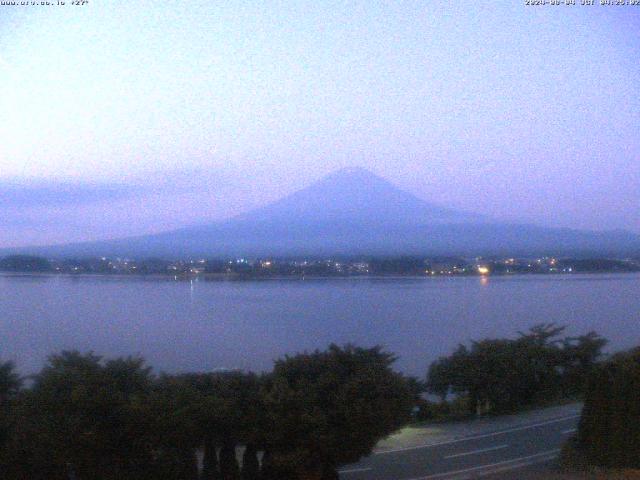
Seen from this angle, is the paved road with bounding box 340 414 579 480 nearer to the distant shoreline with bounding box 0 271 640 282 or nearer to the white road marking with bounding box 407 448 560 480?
the white road marking with bounding box 407 448 560 480

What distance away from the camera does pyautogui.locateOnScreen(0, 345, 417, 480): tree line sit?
8.24m

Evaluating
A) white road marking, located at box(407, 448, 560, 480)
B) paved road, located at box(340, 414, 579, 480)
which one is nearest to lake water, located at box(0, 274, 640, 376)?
paved road, located at box(340, 414, 579, 480)

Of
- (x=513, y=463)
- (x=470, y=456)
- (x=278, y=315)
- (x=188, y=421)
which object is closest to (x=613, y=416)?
(x=513, y=463)

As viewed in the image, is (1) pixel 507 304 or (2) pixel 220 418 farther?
(1) pixel 507 304

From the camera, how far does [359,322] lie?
2489 centimetres

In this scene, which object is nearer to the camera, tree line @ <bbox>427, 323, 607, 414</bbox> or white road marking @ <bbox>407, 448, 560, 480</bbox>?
white road marking @ <bbox>407, 448, 560, 480</bbox>

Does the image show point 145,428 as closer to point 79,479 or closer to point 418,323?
point 79,479

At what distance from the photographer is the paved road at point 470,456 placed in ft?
34.2

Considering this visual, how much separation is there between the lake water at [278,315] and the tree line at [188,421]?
7.49 metres

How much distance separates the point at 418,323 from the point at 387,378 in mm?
17199

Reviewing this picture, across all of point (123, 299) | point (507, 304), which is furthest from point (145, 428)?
point (507, 304)

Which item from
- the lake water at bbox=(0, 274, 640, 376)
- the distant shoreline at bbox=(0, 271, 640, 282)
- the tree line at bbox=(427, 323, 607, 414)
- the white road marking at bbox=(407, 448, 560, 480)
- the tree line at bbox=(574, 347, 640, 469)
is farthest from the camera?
the distant shoreline at bbox=(0, 271, 640, 282)

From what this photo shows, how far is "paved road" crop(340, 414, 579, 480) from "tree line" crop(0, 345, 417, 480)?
1774 millimetres

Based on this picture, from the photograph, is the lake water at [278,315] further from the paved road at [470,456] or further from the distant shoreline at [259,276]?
the paved road at [470,456]
